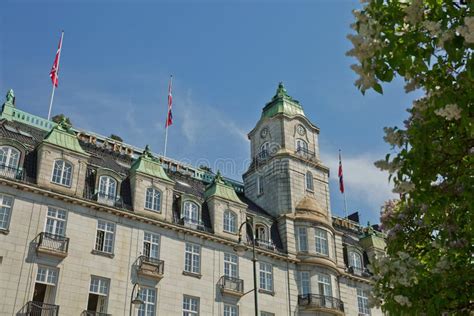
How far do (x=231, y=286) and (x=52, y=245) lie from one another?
1260 cm

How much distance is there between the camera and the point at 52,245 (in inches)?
1212

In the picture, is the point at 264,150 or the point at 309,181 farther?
the point at 264,150

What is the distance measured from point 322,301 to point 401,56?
110 ft

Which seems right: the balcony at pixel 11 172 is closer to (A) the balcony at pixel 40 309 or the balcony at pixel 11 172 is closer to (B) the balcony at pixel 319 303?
(A) the balcony at pixel 40 309

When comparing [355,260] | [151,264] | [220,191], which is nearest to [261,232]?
[220,191]

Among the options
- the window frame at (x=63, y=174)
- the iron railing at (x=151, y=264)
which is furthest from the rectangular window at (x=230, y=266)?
the window frame at (x=63, y=174)

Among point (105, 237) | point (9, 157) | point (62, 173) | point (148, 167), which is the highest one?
point (148, 167)

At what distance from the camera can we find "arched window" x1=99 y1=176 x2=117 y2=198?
114ft

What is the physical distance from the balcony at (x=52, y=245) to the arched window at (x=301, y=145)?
23.2 metres

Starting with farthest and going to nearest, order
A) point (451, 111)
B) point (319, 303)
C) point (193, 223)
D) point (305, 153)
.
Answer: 1. point (305, 153)
2. point (319, 303)
3. point (193, 223)
4. point (451, 111)

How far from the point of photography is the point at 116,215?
34406 mm

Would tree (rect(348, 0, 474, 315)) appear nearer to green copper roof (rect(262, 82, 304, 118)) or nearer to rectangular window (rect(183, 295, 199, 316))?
rectangular window (rect(183, 295, 199, 316))

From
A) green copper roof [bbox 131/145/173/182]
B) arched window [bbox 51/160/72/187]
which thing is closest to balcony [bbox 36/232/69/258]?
arched window [bbox 51/160/72/187]

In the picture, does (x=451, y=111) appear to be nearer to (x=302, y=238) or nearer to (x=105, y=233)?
(x=105, y=233)
